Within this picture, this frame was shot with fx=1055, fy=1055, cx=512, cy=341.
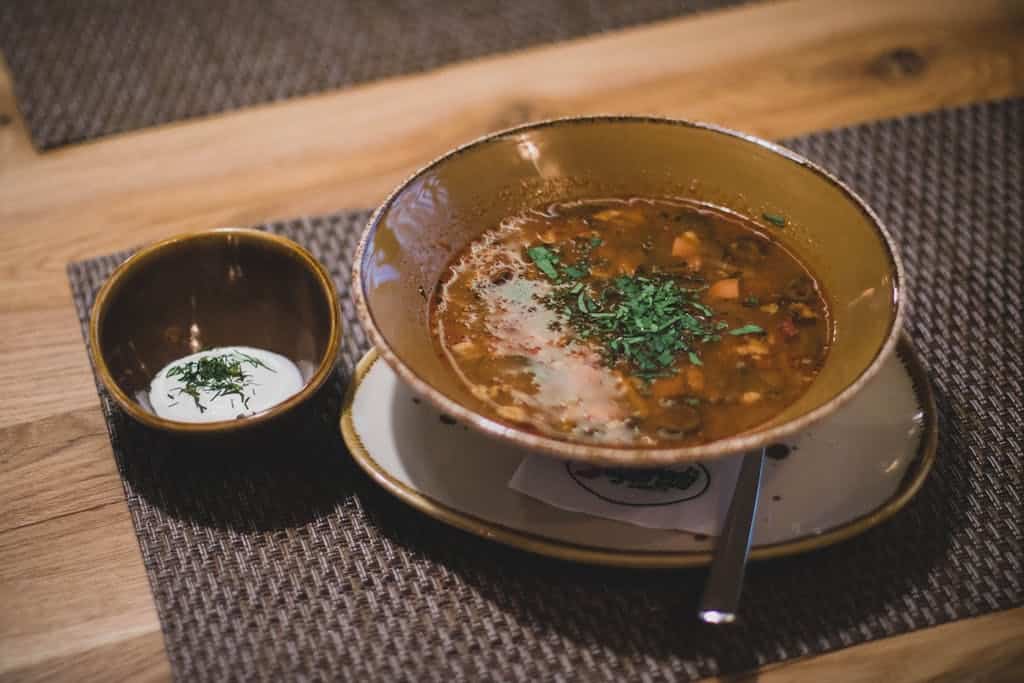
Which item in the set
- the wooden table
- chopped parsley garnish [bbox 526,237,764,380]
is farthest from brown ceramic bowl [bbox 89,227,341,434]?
chopped parsley garnish [bbox 526,237,764,380]

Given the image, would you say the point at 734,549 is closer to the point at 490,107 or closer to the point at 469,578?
the point at 469,578

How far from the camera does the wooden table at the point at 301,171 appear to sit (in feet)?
4.78

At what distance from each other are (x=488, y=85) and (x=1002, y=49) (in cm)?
126

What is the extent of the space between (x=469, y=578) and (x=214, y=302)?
690mm

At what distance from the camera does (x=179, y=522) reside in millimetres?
1592

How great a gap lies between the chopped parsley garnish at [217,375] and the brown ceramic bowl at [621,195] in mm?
301

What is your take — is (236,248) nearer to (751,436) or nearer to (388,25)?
(751,436)

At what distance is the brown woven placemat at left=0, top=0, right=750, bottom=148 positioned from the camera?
249 centimetres

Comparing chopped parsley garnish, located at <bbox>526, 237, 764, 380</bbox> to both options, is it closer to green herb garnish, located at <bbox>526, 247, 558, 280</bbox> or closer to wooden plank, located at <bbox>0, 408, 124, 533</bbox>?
green herb garnish, located at <bbox>526, 247, 558, 280</bbox>

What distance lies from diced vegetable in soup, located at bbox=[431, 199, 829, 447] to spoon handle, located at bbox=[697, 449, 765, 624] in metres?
0.07

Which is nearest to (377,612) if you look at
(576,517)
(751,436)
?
(576,517)

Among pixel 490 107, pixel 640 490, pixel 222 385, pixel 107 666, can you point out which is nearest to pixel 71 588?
pixel 107 666

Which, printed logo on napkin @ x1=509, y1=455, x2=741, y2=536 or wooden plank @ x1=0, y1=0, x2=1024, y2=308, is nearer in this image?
printed logo on napkin @ x1=509, y1=455, x2=741, y2=536

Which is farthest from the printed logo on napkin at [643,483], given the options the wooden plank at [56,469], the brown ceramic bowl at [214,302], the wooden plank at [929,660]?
the wooden plank at [56,469]
